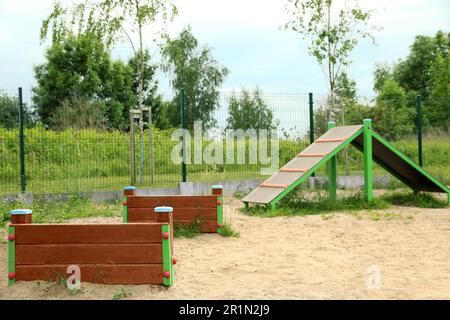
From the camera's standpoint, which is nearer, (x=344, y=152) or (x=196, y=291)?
(x=196, y=291)

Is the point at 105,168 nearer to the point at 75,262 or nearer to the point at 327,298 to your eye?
the point at 75,262

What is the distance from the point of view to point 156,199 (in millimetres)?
8070

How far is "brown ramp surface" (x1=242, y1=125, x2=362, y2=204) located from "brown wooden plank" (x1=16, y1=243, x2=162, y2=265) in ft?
17.4

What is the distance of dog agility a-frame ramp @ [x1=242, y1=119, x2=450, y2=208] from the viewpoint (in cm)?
1070

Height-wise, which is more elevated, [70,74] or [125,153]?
[70,74]

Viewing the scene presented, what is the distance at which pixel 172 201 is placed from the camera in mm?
8195

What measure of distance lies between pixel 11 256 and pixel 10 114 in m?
7.62

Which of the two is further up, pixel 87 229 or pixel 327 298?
pixel 87 229

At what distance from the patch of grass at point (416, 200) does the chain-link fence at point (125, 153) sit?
9.50 ft

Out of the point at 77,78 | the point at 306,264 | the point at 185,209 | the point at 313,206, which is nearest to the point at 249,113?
the point at 313,206

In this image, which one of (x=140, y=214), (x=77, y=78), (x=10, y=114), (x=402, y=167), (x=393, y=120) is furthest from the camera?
(x=77, y=78)

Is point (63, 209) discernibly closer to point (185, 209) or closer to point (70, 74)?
point (185, 209)
